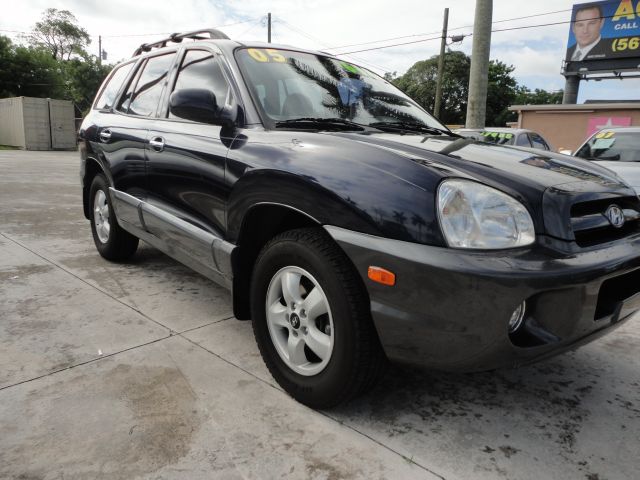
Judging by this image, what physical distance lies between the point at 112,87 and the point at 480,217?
361 cm

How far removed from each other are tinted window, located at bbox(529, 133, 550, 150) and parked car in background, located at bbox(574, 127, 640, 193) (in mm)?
1897

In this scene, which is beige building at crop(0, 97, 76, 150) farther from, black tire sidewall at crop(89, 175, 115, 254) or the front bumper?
the front bumper

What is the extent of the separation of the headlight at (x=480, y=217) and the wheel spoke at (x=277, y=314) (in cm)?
85

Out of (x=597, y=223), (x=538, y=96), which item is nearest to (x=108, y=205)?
(x=597, y=223)

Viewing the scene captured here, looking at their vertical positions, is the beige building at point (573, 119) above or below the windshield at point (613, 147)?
above

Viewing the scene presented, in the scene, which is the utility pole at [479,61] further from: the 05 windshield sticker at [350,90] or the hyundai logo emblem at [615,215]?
the hyundai logo emblem at [615,215]

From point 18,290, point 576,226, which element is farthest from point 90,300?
point 576,226

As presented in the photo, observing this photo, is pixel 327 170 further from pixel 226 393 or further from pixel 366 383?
pixel 226 393

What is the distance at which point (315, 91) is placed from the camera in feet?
8.80

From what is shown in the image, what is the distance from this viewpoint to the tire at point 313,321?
5.99 feet

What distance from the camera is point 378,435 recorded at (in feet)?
6.37

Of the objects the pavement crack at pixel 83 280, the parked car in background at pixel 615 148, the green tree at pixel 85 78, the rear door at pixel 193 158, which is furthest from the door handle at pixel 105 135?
the green tree at pixel 85 78

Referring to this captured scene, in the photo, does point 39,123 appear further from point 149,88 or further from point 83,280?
point 149,88

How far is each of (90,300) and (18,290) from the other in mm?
589
